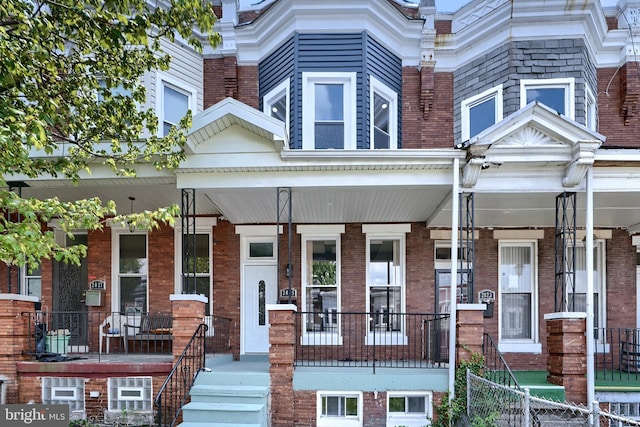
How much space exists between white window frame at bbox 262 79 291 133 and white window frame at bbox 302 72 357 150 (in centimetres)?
37

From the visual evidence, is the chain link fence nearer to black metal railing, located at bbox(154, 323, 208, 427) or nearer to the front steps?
the front steps

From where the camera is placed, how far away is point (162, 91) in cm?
1045

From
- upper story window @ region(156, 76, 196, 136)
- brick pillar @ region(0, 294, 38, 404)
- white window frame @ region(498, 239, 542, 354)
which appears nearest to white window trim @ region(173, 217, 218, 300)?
upper story window @ region(156, 76, 196, 136)

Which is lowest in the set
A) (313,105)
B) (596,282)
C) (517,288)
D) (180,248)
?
(517,288)

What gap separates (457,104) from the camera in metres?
11.0

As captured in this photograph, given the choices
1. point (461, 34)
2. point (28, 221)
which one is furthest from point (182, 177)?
point (461, 34)

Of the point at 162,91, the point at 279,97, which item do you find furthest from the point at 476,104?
the point at 162,91

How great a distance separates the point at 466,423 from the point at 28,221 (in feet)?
21.5

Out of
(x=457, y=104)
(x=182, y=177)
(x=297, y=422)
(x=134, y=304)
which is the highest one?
(x=457, y=104)

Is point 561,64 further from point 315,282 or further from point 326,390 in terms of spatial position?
point 326,390

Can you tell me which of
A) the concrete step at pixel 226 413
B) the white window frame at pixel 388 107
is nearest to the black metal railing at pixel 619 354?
the white window frame at pixel 388 107

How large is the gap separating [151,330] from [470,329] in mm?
6571

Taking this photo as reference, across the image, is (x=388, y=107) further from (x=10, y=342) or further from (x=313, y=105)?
(x=10, y=342)

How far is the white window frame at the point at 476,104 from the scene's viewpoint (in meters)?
10.1
